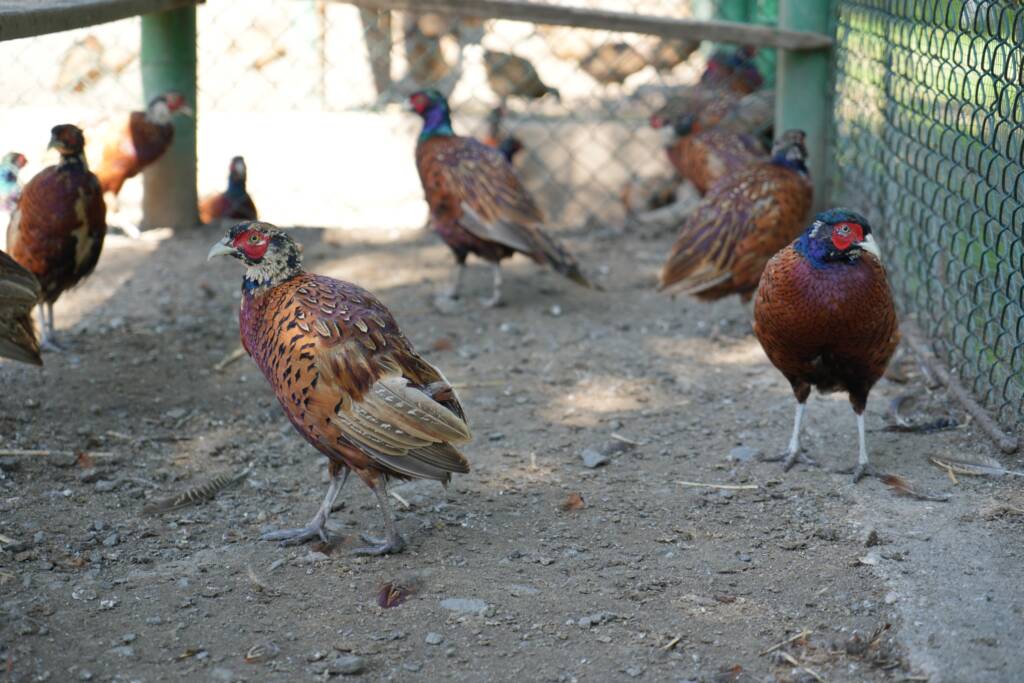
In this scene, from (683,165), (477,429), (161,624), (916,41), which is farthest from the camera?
(683,165)

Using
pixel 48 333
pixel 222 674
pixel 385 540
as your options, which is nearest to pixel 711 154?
pixel 48 333

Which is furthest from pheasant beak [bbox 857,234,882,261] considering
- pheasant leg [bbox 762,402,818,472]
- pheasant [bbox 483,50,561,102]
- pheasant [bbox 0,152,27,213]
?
pheasant [bbox 483,50,561,102]

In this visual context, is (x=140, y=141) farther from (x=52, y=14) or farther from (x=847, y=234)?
(x=847, y=234)

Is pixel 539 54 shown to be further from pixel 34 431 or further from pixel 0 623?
pixel 0 623

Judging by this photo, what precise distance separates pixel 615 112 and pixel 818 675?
6.47m

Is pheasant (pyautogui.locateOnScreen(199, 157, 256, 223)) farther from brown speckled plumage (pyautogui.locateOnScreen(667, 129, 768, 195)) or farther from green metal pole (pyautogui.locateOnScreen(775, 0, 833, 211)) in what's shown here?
green metal pole (pyautogui.locateOnScreen(775, 0, 833, 211))

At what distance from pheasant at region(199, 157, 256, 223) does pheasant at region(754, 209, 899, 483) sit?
4.29 m

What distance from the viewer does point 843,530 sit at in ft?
12.2

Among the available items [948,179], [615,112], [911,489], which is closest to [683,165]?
[615,112]

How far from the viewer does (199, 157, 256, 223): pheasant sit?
7.51 metres

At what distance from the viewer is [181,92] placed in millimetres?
6957

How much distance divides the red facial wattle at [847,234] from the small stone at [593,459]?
1.17m

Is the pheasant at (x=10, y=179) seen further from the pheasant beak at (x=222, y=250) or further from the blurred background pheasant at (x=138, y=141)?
the pheasant beak at (x=222, y=250)

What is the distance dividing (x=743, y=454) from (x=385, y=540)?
1.45m
